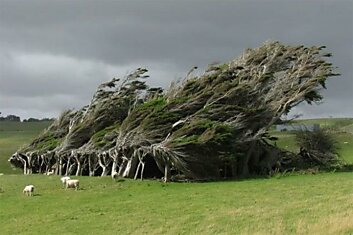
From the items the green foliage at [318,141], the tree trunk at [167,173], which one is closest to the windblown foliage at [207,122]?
the tree trunk at [167,173]

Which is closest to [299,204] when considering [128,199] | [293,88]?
[128,199]

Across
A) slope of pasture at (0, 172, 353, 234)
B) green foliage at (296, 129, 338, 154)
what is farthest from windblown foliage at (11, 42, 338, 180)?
slope of pasture at (0, 172, 353, 234)

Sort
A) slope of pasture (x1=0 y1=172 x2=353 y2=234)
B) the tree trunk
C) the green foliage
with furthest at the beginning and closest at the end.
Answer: the green foliage
the tree trunk
slope of pasture (x1=0 y1=172 x2=353 y2=234)

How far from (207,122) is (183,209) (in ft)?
63.0

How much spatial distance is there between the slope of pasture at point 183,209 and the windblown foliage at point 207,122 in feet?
22.2

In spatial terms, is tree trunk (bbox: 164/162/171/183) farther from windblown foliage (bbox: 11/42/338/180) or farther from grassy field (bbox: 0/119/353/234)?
grassy field (bbox: 0/119/353/234)

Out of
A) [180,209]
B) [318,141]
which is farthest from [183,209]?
[318,141]

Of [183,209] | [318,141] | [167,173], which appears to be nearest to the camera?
[183,209]

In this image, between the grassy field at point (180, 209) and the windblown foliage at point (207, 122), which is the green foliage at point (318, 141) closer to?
the windblown foliage at point (207, 122)

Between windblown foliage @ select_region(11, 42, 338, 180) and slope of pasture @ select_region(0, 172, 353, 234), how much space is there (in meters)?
6.76

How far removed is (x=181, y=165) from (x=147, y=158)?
5033 mm

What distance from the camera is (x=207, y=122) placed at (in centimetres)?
4272

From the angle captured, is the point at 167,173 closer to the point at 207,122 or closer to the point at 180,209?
the point at 207,122

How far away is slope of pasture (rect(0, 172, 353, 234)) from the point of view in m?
18.3
